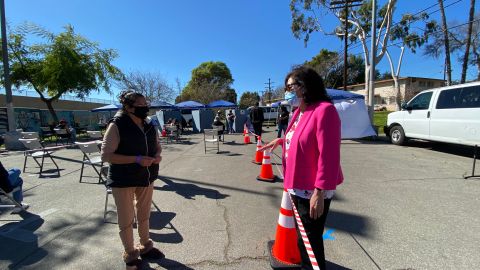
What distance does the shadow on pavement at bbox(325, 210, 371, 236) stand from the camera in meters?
3.76

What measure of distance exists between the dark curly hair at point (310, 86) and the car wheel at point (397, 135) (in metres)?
10.6

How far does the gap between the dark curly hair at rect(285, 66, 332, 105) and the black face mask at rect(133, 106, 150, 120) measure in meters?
1.52

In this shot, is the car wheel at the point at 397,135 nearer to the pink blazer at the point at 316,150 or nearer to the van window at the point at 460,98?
the van window at the point at 460,98

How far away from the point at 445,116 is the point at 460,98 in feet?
2.19

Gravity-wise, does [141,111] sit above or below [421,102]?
below

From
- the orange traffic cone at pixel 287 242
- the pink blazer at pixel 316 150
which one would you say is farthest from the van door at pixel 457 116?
the pink blazer at pixel 316 150

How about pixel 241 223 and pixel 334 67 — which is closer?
pixel 241 223

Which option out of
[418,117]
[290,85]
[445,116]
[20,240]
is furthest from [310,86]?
[418,117]

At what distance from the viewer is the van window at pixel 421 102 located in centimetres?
975

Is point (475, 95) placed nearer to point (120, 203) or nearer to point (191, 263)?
point (191, 263)

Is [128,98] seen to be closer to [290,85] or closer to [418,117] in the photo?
[290,85]

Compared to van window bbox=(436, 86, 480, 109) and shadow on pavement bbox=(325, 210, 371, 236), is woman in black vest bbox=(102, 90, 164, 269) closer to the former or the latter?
shadow on pavement bbox=(325, 210, 371, 236)

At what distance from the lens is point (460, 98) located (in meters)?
8.49

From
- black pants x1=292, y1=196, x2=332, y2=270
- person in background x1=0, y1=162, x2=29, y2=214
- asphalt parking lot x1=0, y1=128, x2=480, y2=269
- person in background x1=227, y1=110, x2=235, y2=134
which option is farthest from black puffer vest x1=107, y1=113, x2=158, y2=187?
person in background x1=227, y1=110, x2=235, y2=134
